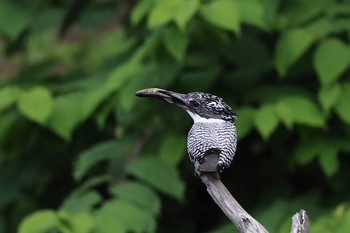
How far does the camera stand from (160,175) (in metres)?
4.67

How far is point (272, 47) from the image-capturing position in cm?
517

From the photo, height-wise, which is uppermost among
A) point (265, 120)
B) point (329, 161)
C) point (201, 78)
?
point (201, 78)

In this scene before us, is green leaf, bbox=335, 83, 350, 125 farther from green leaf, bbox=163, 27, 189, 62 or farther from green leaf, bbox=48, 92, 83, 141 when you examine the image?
green leaf, bbox=48, 92, 83, 141

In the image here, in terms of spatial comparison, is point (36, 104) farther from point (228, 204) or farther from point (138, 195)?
point (228, 204)

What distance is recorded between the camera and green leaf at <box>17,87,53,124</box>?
187 inches

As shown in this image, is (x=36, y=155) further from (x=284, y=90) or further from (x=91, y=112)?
(x=284, y=90)

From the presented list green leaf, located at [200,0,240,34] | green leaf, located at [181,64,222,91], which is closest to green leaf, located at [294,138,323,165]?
green leaf, located at [181,64,222,91]

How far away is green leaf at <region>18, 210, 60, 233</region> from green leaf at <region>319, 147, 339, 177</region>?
1.21 metres

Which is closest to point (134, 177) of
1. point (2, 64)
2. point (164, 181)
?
point (164, 181)

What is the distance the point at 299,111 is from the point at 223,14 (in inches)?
24.3

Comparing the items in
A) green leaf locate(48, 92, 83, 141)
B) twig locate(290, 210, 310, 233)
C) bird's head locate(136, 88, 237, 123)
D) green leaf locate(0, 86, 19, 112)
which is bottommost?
twig locate(290, 210, 310, 233)

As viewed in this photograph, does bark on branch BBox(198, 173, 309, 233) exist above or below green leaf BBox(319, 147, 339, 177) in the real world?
above

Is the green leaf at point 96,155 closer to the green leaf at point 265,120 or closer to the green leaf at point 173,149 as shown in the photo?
the green leaf at point 173,149

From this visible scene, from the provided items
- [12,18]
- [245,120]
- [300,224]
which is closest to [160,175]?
[245,120]
